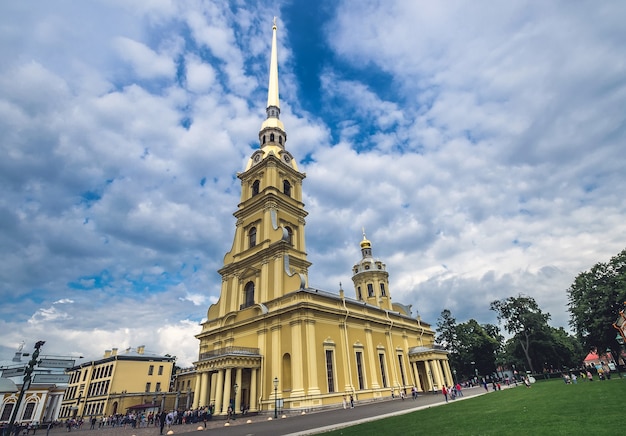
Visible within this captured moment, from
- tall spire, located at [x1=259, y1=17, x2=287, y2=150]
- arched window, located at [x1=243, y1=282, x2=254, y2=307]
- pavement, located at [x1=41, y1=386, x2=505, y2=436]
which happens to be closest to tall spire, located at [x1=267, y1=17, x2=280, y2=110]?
tall spire, located at [x1=259, y1=17, x2=287, y2=150]

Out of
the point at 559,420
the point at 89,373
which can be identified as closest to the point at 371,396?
the point at 559,420

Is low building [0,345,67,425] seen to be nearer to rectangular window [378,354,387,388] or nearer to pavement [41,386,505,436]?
pavement [41,386,505,436]

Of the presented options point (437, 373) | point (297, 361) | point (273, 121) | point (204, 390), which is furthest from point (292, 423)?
point (273, 121)

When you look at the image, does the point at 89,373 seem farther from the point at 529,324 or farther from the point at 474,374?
the point at 529,324

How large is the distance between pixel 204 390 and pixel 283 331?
823cm

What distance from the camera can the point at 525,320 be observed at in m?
48.2

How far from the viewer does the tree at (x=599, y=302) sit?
3369 cm

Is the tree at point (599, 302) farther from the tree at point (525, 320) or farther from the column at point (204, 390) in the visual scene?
the column at point (204, 390)

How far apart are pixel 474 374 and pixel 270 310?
4384 centimetres

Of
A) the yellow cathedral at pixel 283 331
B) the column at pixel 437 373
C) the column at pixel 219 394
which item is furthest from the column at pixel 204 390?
the column at pixel 437 373

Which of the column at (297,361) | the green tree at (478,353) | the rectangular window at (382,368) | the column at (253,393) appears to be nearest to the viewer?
the column at (297,361)

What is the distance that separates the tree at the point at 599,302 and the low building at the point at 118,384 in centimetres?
5306

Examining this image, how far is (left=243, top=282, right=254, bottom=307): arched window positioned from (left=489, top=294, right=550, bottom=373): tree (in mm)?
39924

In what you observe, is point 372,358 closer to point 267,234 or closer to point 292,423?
point 267,234
